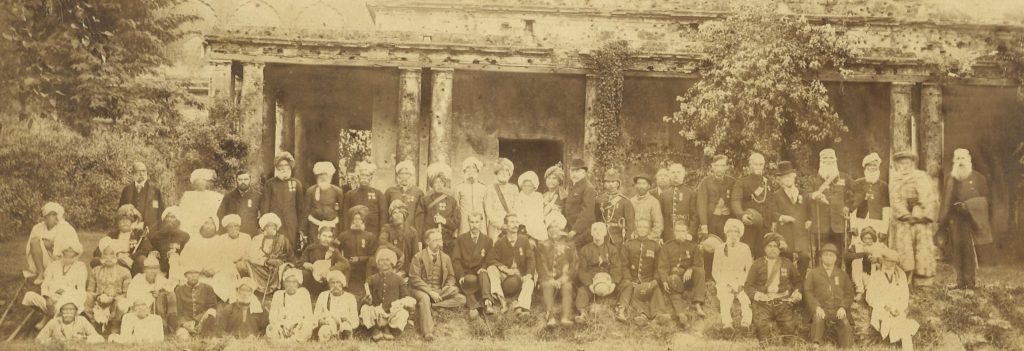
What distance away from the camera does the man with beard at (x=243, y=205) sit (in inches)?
323

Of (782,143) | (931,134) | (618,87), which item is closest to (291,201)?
(618,87)

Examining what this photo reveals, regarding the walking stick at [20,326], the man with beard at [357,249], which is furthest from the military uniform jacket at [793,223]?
the walking stick at [20,326]

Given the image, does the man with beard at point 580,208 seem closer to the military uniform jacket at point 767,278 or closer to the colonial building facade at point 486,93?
the colonial building facade at point 486,93

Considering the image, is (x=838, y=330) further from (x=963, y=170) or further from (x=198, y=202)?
(x=198, y=202)

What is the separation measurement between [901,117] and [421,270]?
550cm

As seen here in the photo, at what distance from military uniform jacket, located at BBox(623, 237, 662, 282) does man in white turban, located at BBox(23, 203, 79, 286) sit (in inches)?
206

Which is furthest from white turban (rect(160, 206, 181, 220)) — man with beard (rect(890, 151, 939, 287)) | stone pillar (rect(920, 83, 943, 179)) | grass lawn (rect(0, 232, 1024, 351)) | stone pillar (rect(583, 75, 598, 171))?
stone pillar (rect(920, 83, 943, 179))

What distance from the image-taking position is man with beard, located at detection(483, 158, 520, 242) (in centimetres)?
818

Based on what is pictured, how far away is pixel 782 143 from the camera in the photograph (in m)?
9.06

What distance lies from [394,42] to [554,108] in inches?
79.3

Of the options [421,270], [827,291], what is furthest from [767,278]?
[421,270]

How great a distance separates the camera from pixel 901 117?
932 cm

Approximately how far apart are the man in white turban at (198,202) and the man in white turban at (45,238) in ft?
3.40

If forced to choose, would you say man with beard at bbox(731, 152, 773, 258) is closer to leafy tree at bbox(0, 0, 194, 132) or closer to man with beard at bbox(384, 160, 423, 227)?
man with beard at bbox(384, 160, 423, 227)
